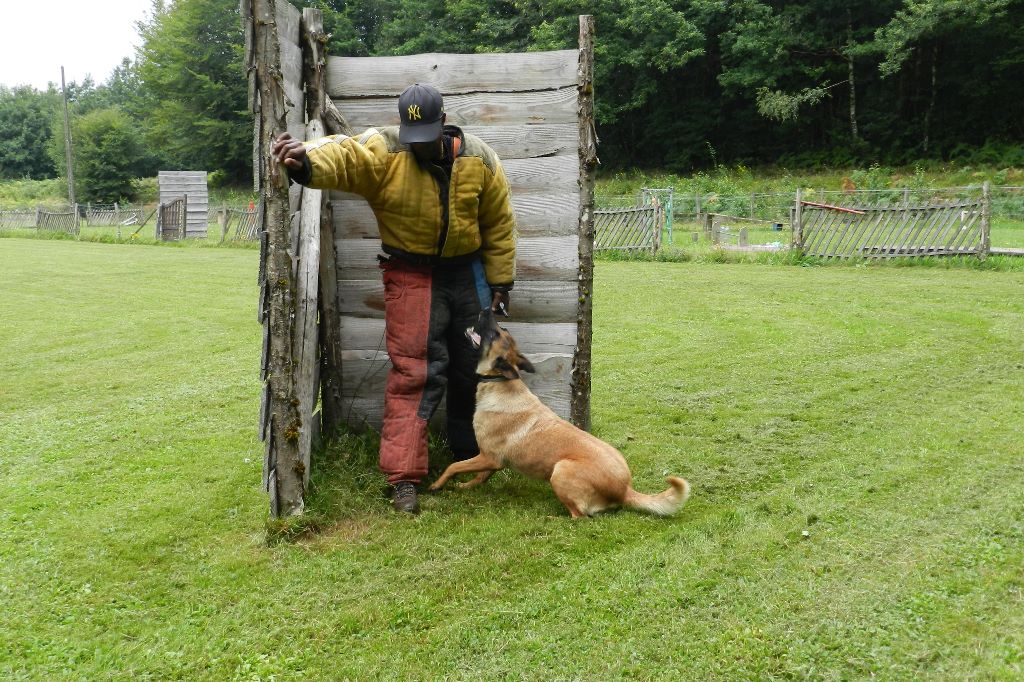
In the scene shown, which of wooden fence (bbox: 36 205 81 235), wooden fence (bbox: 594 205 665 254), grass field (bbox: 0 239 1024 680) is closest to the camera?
grass field (bbox: 0 239 1024 680)

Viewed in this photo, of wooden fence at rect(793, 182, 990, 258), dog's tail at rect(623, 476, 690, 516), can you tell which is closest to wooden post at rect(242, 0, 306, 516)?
dog's tail at rect(623, 476, 690, 516)

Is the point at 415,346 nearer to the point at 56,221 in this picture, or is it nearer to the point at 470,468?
the point at 470,468

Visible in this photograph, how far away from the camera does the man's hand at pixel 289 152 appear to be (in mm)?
3584

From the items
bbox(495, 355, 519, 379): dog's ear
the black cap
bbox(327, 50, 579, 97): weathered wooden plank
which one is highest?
bbox(327, 50, 579, 97): weathered wooden plank

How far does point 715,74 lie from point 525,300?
1758 inches

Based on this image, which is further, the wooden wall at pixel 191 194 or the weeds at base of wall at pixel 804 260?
the wooden wall at pixel 191 194

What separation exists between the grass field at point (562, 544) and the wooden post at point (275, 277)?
12.6 inches

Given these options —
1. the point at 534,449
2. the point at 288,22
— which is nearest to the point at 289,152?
the point at 288,22

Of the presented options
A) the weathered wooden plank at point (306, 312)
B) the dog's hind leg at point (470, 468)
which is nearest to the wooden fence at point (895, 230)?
the dog's hind leg at point (470, 468)

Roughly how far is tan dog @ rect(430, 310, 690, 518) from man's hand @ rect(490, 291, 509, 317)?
148 millimetres

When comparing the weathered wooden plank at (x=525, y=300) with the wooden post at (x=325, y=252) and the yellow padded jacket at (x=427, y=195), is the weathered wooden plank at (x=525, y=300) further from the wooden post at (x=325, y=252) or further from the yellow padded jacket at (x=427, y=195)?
the yellow padded jacket at (x=427, y=195)

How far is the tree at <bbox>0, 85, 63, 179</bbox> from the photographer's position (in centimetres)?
7462

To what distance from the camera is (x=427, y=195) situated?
4238mm

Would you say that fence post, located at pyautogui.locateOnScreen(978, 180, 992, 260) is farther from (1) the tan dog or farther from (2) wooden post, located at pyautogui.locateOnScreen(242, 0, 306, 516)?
(2) wooden post, located at pyautogui.locateOnScreen(242, 0, 306, 516)
